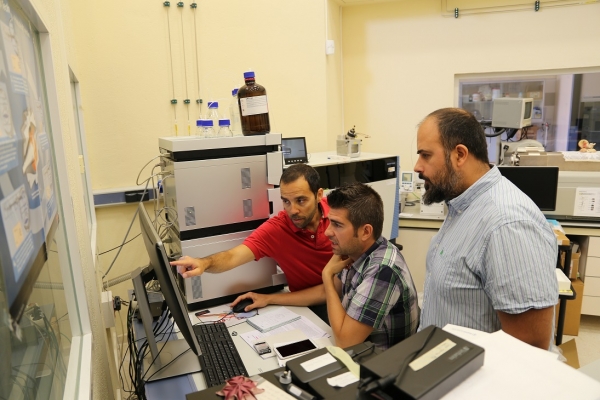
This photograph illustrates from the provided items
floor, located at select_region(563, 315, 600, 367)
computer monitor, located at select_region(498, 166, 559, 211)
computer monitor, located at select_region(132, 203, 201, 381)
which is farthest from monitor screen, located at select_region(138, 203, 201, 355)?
floor, located at select_region(563, 315, 600, 367)

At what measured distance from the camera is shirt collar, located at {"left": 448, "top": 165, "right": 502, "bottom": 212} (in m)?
1.31

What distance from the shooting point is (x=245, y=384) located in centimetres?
88

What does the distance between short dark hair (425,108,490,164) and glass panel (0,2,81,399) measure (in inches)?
42.8

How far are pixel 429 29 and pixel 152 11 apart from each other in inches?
88.7

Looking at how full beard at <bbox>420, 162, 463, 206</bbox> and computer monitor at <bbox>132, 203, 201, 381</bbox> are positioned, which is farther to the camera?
full beard at <bbox>420, 162, 463, 206</bbox>

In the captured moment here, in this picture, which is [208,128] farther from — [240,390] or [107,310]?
[240,390]

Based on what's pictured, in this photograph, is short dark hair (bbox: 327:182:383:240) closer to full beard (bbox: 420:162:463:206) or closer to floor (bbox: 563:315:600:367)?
full beard (bbox: 420:162:463:206)

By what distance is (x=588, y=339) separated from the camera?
3.09 metres

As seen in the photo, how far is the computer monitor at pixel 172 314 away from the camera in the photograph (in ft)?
4.06

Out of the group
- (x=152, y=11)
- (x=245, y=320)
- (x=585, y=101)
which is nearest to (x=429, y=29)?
(x=585, y=101)

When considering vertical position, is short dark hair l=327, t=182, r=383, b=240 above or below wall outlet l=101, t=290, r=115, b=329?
above

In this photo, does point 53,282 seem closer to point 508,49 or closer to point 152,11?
point 152,11

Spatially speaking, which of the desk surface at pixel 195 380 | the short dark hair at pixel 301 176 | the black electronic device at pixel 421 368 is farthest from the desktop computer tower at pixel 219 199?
the black electronic device at pixel 421 368

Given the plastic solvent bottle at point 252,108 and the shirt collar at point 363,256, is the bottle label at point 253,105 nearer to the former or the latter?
the plastic solvent bottle at point 252,108
